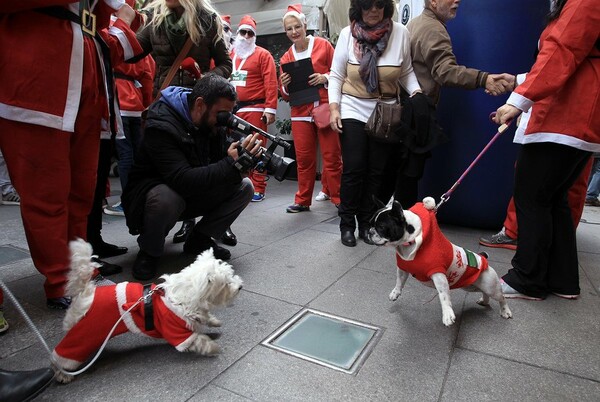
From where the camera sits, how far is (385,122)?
2908mm

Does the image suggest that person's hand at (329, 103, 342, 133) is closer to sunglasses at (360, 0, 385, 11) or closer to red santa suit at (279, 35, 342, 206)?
sunglasses at (360, 0, 385, 11)

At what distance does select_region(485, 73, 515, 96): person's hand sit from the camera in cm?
255

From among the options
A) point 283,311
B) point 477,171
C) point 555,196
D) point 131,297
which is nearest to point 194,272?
point 131,297

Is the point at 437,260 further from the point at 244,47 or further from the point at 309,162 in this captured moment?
the point at 244,47

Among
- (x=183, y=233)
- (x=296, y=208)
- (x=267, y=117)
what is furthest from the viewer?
(x=267, y=117)

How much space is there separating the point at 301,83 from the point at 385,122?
171 centimetres

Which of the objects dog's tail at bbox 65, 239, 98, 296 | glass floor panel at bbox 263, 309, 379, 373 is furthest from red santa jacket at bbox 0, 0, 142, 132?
glass floor panel at bbox 263, 309, 379, 373

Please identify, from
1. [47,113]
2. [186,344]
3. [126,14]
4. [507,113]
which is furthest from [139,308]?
[507,113]

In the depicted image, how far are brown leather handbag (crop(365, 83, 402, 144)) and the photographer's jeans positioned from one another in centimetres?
105

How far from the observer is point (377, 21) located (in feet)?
9.67

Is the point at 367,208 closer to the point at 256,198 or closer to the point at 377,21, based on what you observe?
the point at 377,21

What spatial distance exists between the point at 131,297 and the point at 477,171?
311 cm

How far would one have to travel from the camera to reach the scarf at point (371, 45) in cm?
294

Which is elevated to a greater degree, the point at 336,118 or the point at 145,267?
the point at 336,118
